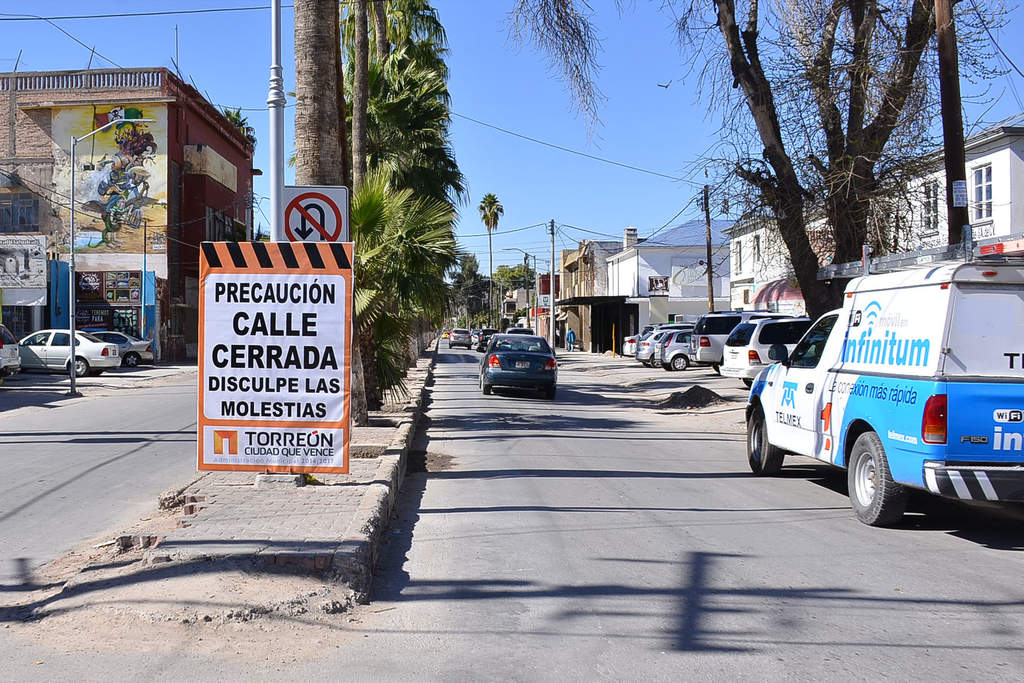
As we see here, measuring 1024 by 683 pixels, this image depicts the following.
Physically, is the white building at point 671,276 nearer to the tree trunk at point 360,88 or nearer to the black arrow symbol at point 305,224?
the tree trunk at point 360,88

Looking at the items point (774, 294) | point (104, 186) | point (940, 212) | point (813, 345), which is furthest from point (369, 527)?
point (104, 186)

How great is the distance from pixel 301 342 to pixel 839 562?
4.63 meters

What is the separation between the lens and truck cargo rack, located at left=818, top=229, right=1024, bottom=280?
737cm

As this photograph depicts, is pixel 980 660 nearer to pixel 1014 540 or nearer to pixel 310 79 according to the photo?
pixel 1014 540

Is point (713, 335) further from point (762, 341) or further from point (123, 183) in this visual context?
point (123, 183)

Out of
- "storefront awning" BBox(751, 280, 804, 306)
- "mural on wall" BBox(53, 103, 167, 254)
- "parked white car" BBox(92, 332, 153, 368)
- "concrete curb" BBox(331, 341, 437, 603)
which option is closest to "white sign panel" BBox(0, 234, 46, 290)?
"parked white car" BBox(92, 332, 153, 368)

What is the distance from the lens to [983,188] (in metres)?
25.2

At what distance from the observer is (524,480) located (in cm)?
1038

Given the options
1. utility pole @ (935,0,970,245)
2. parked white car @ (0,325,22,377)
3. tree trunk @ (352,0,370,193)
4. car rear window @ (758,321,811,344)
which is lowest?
parked white car @ (0,325,22,377)

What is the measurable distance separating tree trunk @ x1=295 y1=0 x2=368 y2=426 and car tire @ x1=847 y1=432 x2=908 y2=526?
6569 millimetres

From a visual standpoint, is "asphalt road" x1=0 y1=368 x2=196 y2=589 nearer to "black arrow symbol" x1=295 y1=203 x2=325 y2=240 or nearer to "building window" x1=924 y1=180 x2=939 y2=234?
"black arrow symbol" x1=295 y1=203 x2=325 y2=240

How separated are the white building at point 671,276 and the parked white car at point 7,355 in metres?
36.0

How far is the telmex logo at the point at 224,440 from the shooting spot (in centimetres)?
781

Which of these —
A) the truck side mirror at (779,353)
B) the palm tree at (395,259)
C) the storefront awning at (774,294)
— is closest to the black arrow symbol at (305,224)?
the palm tree at (395,259)
